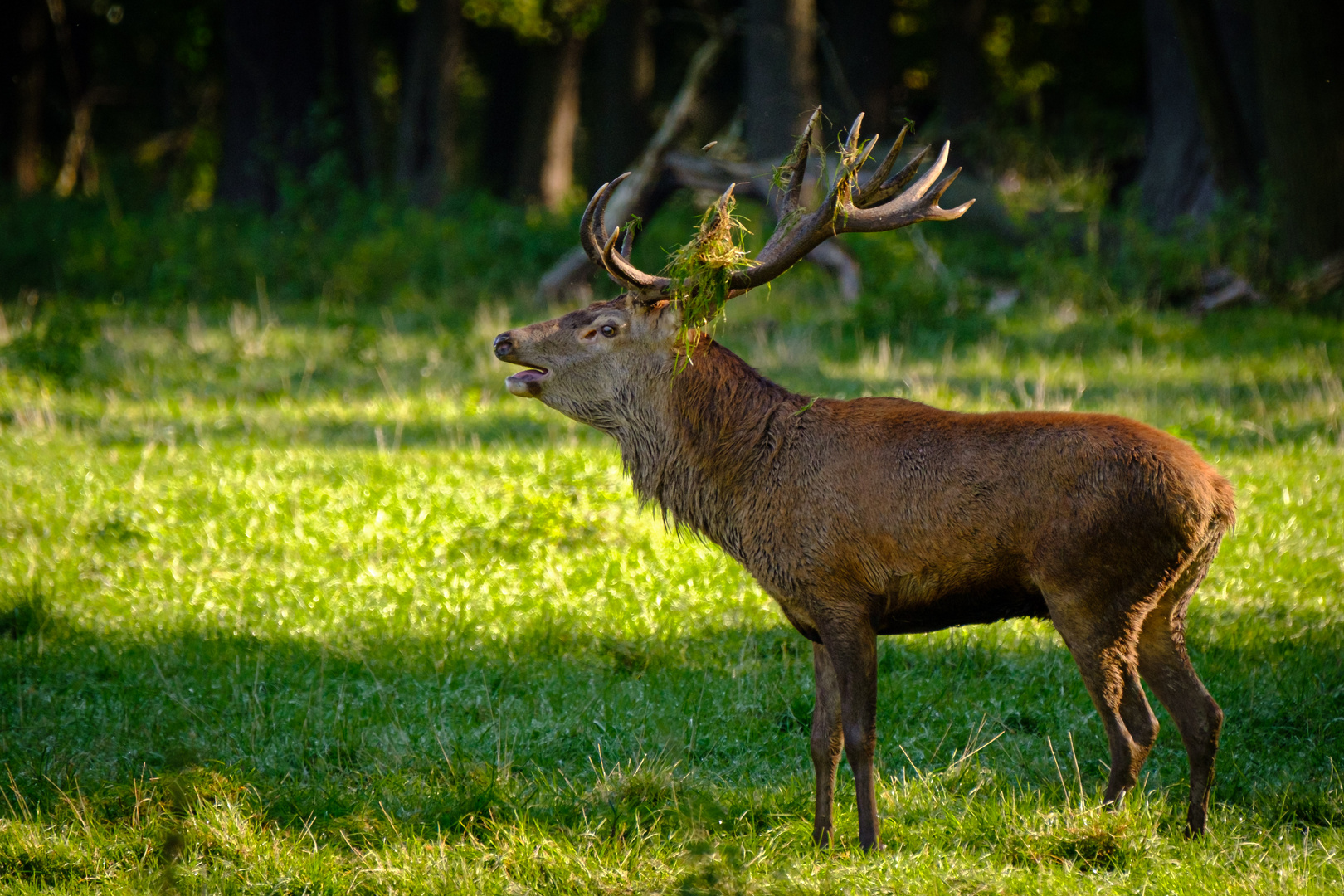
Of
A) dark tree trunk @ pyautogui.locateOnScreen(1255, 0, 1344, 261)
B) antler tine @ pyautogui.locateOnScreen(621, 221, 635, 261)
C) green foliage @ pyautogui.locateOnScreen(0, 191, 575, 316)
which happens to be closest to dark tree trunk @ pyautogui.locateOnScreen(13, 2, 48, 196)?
green foliage @ pyautogui.locateOnScreen(0, 191, 575, 316)

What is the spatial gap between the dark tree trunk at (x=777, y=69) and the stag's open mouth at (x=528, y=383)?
37.7ft

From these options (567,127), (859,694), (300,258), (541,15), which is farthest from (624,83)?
(859,694)

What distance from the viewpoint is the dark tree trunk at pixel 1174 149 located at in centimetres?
1580

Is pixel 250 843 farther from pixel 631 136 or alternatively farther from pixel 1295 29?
pixel 631 136

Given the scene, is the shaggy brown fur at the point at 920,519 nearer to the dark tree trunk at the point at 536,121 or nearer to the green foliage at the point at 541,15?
the green foliage at the point at 541,15

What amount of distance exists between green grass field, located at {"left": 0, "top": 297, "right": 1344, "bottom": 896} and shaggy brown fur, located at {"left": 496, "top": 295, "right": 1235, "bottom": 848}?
0.46 m

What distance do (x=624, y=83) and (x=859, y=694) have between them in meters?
19.8

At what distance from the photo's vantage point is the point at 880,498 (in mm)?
4734

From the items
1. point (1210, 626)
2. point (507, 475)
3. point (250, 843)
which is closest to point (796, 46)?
point (507, 475)

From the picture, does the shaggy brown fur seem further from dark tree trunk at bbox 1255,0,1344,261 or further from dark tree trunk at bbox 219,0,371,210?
dark tree trunk at bbox 219,0,371,210

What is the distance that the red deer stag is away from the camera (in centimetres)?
451

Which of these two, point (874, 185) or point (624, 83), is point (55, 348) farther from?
point (624, 83)

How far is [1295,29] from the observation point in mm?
13250

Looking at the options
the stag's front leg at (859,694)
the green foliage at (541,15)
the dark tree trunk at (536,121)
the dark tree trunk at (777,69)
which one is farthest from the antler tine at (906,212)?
the dark tree trunk at (536,121)
